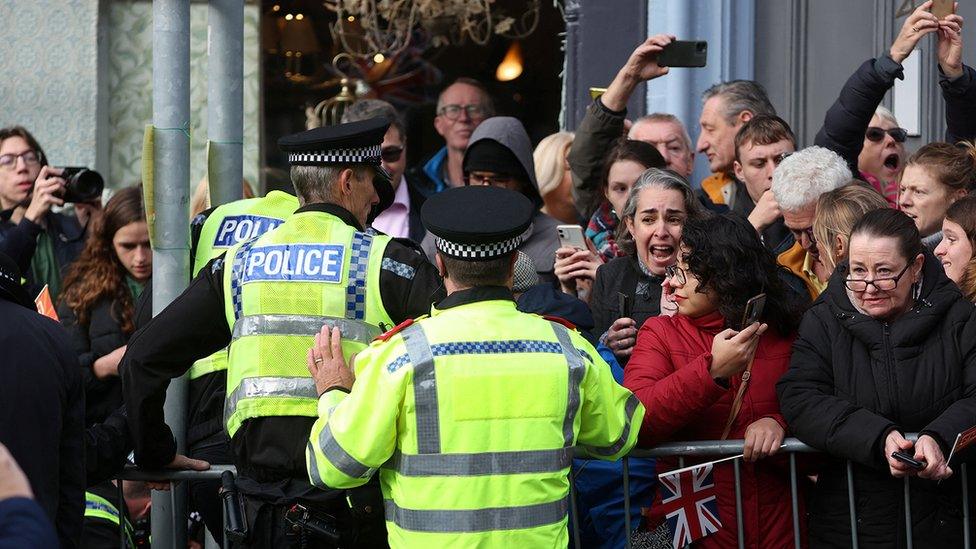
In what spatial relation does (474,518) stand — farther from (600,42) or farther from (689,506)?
(600,42)

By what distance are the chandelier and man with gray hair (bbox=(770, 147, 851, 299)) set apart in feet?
12.0

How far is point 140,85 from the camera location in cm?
960

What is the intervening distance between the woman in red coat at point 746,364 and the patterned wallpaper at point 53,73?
5.44 meters

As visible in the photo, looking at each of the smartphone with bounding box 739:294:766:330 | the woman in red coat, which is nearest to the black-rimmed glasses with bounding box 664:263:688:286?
the woman in red coat

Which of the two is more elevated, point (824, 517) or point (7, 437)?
point (7, 437)

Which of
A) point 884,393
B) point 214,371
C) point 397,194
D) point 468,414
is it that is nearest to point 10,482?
point 468,414

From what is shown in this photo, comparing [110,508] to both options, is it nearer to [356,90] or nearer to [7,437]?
[7,437]

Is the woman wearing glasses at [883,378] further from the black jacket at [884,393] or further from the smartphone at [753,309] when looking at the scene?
the smartphone at [753,309]

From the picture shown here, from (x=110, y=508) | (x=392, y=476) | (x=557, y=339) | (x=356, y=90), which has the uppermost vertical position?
(x=356, y=90)

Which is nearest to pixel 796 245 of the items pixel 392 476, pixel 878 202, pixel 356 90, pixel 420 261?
pixel 878 202

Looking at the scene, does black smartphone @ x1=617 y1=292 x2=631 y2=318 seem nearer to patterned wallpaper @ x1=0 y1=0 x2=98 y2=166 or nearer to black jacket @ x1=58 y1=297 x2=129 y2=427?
black jacket @ x1=58 y1=297 x2=129 y2=427

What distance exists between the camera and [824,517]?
4855 mm

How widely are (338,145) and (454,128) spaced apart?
344 centimetres

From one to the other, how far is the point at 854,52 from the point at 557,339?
4377mm
